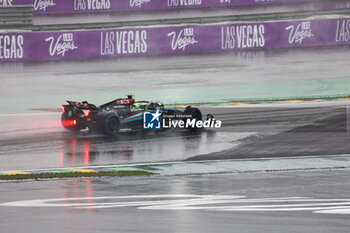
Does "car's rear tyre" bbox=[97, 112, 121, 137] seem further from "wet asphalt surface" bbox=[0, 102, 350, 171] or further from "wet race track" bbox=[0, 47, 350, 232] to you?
"wet race track" bbox=[0, 47, 350, 232]

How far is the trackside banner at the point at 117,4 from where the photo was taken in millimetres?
47125

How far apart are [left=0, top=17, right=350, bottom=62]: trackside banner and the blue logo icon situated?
16249mm

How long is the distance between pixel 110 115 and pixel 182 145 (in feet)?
8.18

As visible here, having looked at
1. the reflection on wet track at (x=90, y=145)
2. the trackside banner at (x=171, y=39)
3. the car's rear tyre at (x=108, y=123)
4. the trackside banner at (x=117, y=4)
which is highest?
the trackside banner at (x=117, y=4)

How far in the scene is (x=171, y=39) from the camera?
1670 inches

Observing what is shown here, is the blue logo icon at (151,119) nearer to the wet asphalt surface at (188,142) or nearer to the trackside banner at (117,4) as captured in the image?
the wet asphalt surface at (188,142)

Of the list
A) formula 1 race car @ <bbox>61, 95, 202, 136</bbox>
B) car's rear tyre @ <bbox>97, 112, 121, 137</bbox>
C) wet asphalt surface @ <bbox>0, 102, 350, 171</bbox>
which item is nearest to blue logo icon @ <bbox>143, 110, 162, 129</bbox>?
formula 1 race car @ <bbox>61, 95, 202, 136</bbox>

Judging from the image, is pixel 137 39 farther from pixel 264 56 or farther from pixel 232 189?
pixel 232 189

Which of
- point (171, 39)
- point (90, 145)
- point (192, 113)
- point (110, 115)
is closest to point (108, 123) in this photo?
point (110, 115)

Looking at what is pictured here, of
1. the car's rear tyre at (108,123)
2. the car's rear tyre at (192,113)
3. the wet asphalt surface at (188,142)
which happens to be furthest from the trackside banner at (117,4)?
the car's rear tyre at (108,123)

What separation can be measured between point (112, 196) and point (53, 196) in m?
1.13

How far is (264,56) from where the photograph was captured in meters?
42.2

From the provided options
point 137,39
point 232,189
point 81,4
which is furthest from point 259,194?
point 81,4

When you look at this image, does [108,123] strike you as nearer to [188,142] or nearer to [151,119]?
[151,119]
